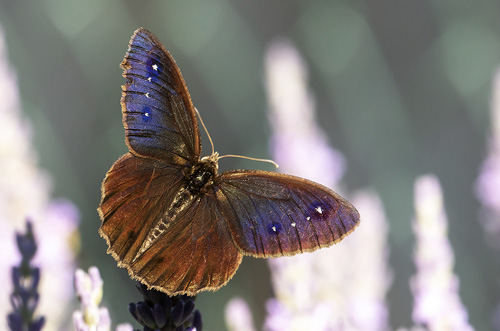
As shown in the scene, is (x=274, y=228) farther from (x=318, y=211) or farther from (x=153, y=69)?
(x=153, y=69)

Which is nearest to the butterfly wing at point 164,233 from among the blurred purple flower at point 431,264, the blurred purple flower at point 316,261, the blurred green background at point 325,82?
the blurred purple flower at point 316,261

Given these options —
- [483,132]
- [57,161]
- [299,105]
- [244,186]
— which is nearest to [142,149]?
[244,186]

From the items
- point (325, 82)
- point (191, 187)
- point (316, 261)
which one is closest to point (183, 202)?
point (191, 187)

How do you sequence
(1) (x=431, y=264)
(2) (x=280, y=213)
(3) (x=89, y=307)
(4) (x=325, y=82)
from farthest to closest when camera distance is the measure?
(4) (x=325, y=82) < (1) (x=431, y=264) < (2) (x=280, y=213) < (3) (x=89, y=307)

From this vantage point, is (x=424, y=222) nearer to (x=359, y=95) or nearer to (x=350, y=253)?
(x=350, y=253)

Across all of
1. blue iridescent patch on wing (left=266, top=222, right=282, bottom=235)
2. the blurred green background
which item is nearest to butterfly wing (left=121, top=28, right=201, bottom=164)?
blue iridescent patch on wing (left=266, top=222, right=282, bottom=235)

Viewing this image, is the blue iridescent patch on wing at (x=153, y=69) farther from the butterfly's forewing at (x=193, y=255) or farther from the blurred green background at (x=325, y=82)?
the blurred green background at (x=325, y=82)

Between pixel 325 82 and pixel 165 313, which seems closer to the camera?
pixel 165 313
